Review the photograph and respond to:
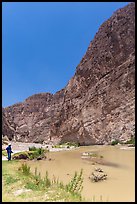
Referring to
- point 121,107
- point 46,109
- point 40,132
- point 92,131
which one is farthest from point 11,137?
point 121,107

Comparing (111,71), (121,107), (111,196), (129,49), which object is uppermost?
(129,49)

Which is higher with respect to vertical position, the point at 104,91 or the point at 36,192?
the point at 104,91

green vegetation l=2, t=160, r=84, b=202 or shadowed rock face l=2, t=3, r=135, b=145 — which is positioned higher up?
shadowed rock face l=2, t=3, r=135, b=145

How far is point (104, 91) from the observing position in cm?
4731

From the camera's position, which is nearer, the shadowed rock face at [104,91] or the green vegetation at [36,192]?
the green vegetation at [36,192]

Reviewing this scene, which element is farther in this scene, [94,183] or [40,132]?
[40,132]

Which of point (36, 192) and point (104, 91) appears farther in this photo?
point (104, 91)

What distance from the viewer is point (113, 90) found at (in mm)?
45906

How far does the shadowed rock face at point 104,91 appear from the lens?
141 ft

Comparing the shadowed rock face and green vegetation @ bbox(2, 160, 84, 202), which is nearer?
green vegetation @ bbox(2, 160, 84, 202)

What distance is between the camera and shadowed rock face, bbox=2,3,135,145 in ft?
141

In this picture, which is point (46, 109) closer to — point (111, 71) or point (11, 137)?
point (11, 137)

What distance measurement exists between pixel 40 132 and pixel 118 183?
86.8 m

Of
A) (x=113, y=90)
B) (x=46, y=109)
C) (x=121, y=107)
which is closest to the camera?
(x=121, y=107)
